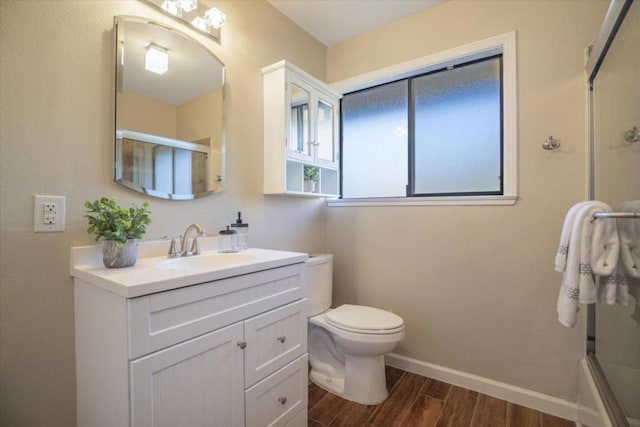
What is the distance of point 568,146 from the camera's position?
1.59 metres

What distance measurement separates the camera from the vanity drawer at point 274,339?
1.16 meters

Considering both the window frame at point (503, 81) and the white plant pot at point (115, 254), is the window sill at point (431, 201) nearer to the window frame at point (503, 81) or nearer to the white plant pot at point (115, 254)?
the window frame at point (503, 81)

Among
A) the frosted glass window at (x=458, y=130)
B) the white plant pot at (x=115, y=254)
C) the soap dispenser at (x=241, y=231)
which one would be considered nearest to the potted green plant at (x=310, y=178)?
the soap dispenser at (x=241, y=231)

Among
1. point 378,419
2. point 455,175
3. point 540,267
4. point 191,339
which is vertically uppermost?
point 455,175

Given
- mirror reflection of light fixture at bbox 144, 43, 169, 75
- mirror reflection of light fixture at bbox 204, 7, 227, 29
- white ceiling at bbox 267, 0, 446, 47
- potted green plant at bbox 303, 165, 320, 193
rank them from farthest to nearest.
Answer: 1. potted green plant at bbox 303, 165, 320, 193
2. white ceiling at bbox 267, 0, 446, 47
3. mirror reflection of light fixture at bbox 204, 7, 227, 29
4. mirror reflection of light fixture at bbox 144, 43, 169, 75

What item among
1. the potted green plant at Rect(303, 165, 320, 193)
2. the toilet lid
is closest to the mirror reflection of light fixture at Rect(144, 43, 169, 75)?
the potted green plant at Rect(303, 165, 320, 193)

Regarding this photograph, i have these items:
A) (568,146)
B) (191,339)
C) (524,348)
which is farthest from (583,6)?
(191,339)

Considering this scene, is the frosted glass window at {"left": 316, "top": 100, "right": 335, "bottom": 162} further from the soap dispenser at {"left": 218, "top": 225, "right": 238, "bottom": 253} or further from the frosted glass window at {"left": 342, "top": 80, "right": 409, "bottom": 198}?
the soap dispenser at {"left": 218, "top": 225, "right": 238, "bottom": 253}

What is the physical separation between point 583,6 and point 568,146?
0.72 m

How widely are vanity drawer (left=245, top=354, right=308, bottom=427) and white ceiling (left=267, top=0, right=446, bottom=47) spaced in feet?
7.08

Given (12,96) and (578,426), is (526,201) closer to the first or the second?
(578,426)

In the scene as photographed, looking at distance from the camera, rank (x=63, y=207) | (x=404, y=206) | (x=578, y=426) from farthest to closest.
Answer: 1. (x=404, y=206)
2. (x=578, y=426)
3. (x=63, y=207)

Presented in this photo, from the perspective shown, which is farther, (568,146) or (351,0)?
(351,0)

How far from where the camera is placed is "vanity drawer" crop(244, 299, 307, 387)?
116cm
